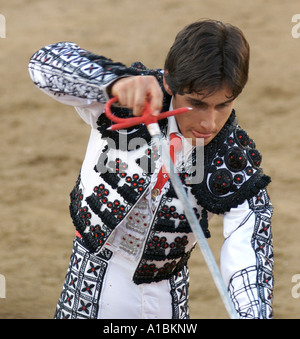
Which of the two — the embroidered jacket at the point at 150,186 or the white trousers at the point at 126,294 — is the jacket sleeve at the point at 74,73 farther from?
the white trousers at the point at 126,294

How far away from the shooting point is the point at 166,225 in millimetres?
2352

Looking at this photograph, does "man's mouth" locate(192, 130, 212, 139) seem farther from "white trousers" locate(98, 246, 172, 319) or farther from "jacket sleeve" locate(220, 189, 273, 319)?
"white trousers" locate(98, 246, 172, 319)

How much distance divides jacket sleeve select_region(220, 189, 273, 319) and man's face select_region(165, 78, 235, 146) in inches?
10.4

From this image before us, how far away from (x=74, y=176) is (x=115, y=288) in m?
3.32

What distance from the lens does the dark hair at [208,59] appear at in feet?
A: 6.86

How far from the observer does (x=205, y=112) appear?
7.02 feet

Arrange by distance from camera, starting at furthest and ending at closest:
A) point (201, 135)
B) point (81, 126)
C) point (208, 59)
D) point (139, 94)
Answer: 1. point (81, 126)
2. point (201, 135)
3. point (208, 59)
4. point (139, 94)

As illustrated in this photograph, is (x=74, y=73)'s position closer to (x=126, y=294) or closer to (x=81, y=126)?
(x=126, y=294)

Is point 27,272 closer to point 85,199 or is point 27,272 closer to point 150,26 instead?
point 85,199

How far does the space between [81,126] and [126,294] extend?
4170 millimetres

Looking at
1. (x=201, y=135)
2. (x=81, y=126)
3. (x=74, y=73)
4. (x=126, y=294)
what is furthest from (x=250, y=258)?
(x=81, y=126)

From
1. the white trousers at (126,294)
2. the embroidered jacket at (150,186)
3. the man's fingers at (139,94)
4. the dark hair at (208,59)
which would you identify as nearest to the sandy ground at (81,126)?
the white trousers at (126,294)

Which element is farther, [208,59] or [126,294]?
[126,294]

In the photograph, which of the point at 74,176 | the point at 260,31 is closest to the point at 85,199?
the point at 74,176
